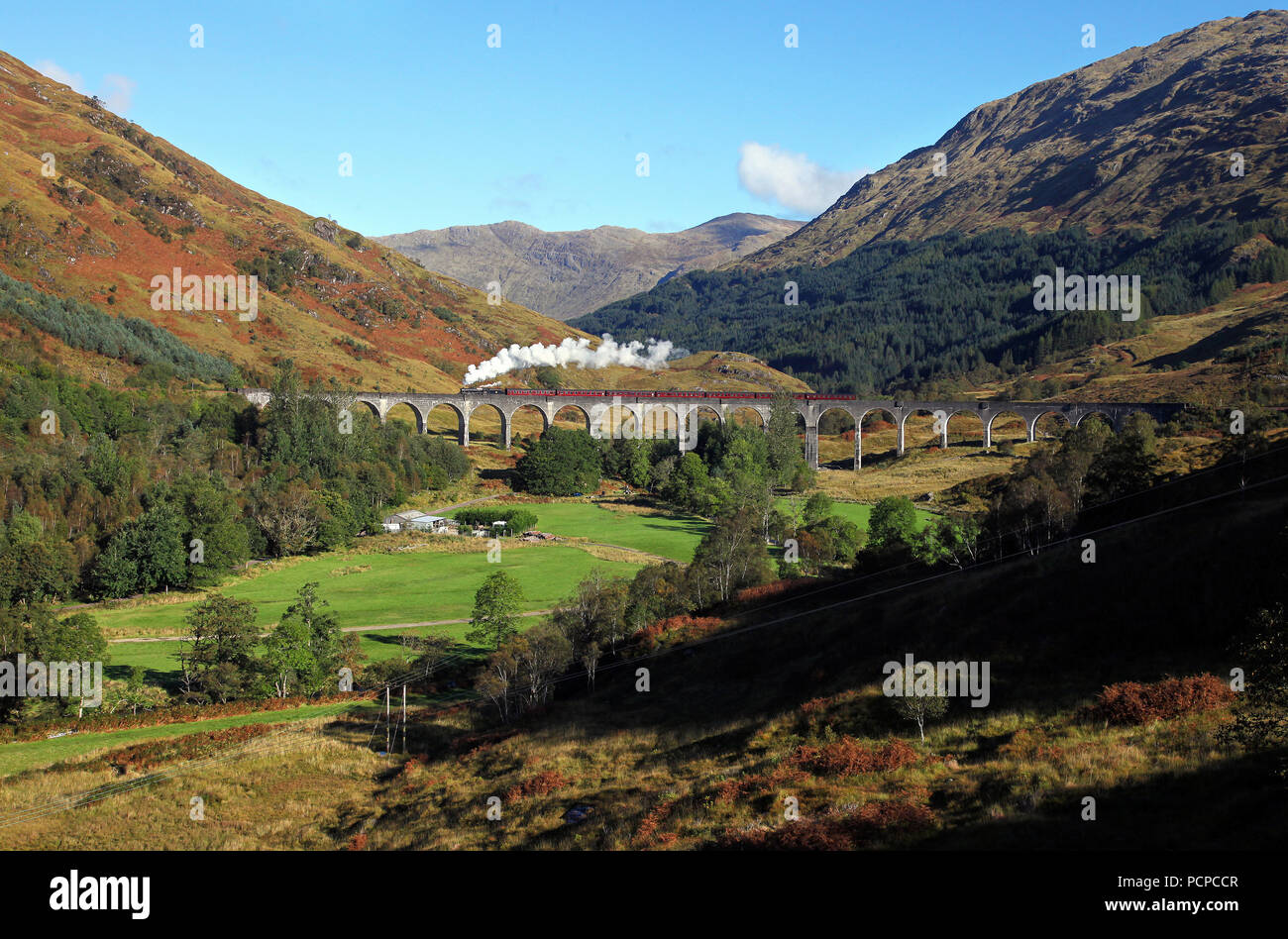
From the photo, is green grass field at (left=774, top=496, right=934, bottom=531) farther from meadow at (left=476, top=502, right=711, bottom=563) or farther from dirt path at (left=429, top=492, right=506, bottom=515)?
dirt path at (left=429, top=492, right=506, bottom=515)

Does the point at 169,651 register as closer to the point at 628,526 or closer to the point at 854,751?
the point at 854,751

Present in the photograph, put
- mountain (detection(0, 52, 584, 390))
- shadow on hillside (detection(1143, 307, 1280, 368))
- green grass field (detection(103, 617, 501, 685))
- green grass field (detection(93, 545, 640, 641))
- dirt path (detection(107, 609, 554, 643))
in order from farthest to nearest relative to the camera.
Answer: shadow on hillside (detection(1143, 307, 1280, 368))
mountain (detection(0, 52, 584, 390))
green grass field (detection(93, 545, 640, 641))
dirt path (detection(107, 609, 554, 643))
green grass field (detection(103, 617, 501, 685))

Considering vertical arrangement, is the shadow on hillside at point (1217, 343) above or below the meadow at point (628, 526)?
above

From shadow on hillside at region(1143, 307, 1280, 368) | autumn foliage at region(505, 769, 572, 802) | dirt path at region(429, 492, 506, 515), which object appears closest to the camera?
autumn foliage at region(505, 769, 572, 802)

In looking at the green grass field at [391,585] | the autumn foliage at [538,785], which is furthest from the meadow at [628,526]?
the autumn foliage at [538,785]

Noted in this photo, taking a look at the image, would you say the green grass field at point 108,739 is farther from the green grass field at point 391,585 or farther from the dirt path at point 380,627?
the dirt path at point 380,627

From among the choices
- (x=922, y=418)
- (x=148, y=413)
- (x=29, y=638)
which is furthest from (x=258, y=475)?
(x=922, y=418)

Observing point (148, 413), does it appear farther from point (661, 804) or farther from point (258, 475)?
point (661, 804)

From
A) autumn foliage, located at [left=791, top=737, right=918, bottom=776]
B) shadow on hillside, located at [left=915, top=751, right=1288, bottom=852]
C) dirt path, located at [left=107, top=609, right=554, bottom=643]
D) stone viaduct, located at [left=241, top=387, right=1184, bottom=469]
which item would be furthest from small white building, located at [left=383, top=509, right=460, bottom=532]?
shadow on hillside, located at [left=915, top=751, right=1288, bottom=852]
